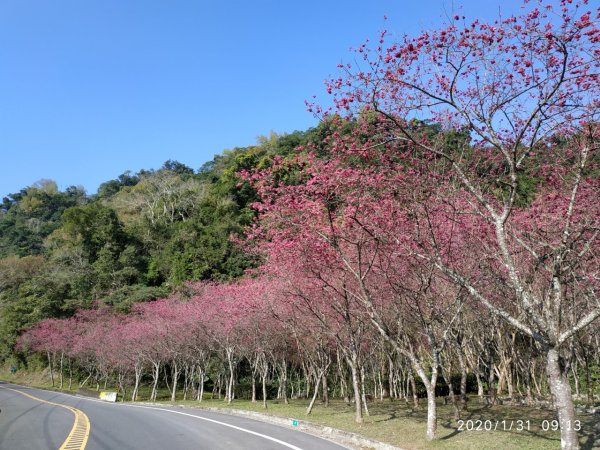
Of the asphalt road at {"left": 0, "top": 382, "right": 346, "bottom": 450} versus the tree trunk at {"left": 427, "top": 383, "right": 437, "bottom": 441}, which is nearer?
the tree trunk at {"left": 427, "top": 383, "right": 437, "bottom": 441}

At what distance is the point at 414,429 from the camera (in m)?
11.8

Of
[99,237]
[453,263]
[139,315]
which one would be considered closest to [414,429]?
[453,263]

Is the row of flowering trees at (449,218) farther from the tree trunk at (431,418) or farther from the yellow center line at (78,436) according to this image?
the yellow center line at (78,436)

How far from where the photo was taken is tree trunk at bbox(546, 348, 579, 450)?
6.91 m

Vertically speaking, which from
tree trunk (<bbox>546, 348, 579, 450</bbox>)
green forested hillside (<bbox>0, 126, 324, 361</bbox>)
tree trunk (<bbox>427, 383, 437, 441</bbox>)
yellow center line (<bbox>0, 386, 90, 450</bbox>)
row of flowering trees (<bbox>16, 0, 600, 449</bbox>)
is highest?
green forested hillside (<bbox>0, 126, 324, 361</bbox>)

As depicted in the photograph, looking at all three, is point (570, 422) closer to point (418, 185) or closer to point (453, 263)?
point (418, 185)

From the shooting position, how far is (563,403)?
699 centimetres

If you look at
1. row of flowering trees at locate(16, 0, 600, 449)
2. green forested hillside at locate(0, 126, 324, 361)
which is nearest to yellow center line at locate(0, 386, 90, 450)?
row of flowering trees at locate(16, 0, 600, 449)

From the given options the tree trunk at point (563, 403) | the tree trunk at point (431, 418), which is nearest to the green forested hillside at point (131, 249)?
the tree trunk at point (431, 418)

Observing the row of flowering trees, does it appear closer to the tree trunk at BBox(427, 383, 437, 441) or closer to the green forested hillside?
the tree trunk at BBox(427, 383, 437, 441)

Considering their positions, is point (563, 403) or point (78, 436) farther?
point (78, 436)

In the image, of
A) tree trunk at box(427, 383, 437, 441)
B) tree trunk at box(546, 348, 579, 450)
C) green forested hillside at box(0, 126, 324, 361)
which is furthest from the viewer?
green forested hillside at box(0, 126, 324, 361)

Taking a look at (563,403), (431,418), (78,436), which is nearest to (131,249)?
(78,436)

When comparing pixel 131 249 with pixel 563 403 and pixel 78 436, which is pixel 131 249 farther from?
pixel 563 403
